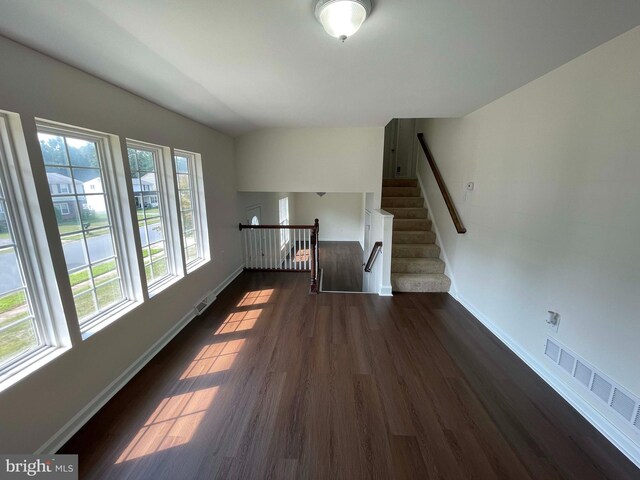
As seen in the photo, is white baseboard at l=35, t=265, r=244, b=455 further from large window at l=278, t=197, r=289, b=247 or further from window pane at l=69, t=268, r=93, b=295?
large window at l=278, t=197, r=289, b=247

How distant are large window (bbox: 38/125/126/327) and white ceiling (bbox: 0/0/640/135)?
538 millimetres

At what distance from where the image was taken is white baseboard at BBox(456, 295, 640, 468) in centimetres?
154

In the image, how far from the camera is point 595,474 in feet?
4.75

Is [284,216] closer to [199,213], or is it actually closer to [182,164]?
[199,213]

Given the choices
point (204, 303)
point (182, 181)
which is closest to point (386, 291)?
point (204, 303)

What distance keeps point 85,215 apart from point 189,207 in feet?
4.69

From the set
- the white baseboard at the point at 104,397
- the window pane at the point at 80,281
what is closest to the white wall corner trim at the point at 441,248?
the white baseboard at the point at 104,397

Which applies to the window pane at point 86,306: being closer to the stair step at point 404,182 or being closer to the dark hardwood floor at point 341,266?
the dark hardwood floor at point 341,266

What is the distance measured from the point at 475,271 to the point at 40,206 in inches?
158

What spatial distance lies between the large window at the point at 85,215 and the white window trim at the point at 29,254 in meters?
0.16

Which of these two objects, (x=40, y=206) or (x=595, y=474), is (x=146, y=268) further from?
(x=595, y=474)

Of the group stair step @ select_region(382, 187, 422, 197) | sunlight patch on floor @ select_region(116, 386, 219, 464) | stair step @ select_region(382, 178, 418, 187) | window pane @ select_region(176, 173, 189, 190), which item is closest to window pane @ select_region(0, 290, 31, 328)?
sunlight patch on floor @ select_region(116, 386, 219, 464)

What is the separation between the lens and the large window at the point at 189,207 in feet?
10.2

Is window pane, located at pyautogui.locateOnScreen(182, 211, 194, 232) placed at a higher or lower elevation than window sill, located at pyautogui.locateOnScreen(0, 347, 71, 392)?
higher
